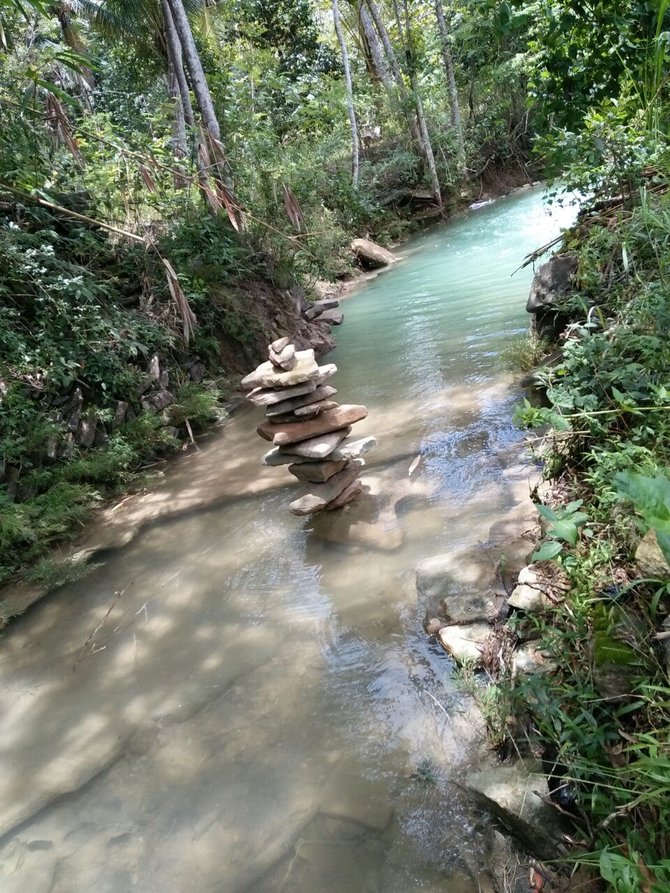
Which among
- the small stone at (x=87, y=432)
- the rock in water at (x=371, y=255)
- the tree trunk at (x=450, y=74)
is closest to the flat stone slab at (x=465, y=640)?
the small stone at (x=87, y=432)

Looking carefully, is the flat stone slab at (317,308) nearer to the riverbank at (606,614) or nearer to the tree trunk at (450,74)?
the riverbank at (606,614)

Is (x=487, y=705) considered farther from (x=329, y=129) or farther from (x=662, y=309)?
(x=329, y=129)

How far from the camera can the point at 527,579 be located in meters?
2.50

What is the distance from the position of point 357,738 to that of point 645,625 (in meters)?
1.37

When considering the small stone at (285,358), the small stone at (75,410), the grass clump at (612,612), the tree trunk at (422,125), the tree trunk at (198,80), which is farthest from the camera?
the tree trunk at (422,125)

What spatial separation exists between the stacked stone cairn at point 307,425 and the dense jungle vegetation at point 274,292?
116cm

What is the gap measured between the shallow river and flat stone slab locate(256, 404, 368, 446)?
27.7 inches

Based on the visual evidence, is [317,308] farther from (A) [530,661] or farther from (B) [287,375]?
(A) [530,661]

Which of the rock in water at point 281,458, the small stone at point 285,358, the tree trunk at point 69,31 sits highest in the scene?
the tree trunk at point 69,31

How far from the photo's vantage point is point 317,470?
14.2 feet

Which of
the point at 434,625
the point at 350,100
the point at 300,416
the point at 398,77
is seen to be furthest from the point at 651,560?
the point at 398,77

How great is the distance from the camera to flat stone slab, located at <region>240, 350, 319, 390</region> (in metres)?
3.99

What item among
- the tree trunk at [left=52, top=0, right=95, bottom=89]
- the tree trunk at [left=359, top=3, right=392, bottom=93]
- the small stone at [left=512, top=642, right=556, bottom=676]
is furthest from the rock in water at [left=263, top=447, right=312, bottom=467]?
the tree trunk at [left=359, top=3, right=392, bottom=93]

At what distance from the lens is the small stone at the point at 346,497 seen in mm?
4438
